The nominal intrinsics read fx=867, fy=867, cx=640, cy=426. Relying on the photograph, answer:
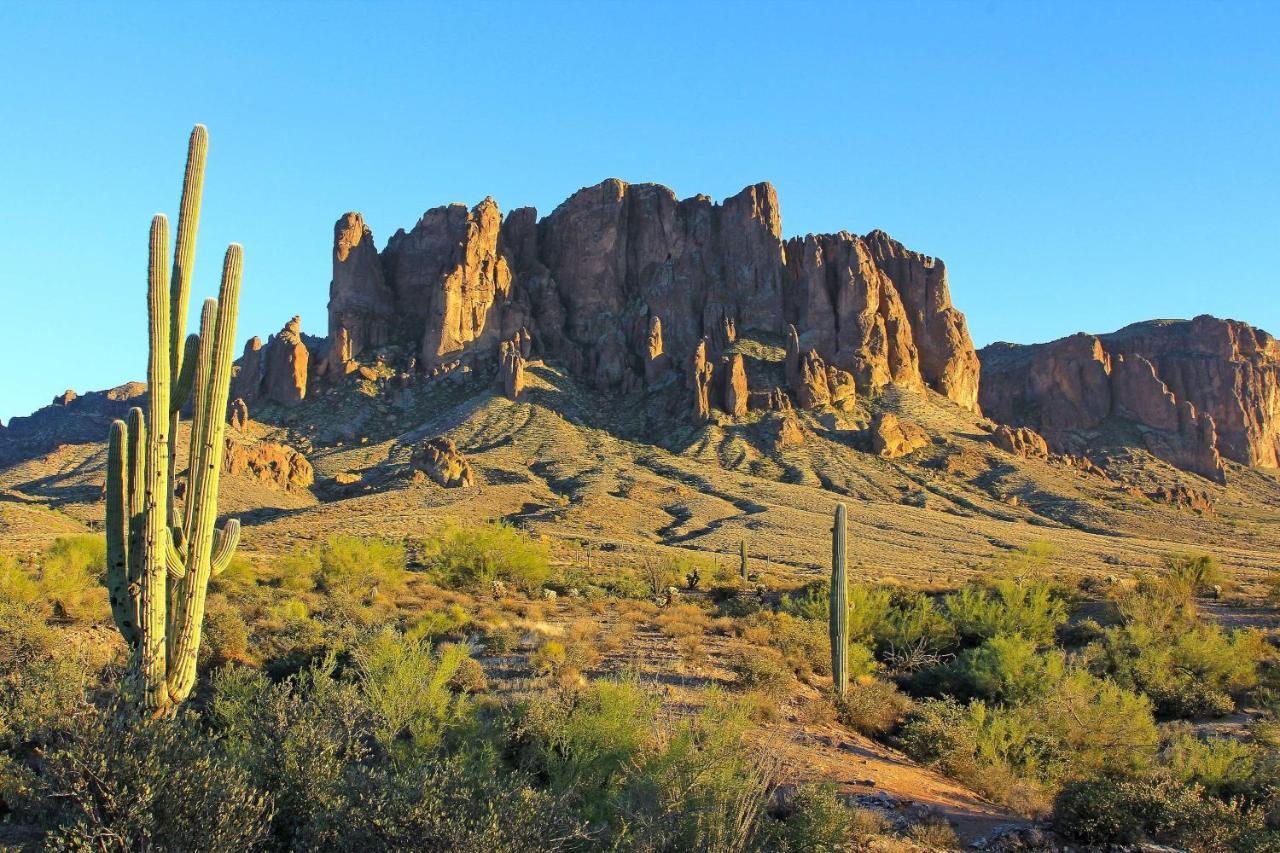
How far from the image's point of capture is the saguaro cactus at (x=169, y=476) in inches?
379

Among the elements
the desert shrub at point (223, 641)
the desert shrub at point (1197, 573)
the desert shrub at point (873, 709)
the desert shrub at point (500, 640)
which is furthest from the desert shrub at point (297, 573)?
the desert shrub at point (1197, 573)

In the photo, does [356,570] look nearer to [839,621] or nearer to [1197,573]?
[839,621]

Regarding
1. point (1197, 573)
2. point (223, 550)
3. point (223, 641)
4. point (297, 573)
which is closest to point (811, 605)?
point (223, 641)

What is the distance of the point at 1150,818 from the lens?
9430 mm

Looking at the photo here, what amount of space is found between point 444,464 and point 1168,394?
293 feet

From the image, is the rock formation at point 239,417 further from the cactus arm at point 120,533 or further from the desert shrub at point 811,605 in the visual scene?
the cactus arm at point 120,533

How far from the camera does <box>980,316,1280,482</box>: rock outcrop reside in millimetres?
103625

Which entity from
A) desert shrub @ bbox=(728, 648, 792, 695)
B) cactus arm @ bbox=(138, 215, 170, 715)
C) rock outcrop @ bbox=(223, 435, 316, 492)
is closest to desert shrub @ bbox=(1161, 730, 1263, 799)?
desert shrub @ bbox=(728, 648, 792, 695)

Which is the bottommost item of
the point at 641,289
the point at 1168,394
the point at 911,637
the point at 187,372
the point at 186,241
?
the point at 911,637

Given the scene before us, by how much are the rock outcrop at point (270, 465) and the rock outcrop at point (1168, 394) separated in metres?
79.2

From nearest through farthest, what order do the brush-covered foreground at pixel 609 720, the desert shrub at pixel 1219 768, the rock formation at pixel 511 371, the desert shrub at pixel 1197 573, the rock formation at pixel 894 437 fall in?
the brush-covered foreground at pixel 609 720, the desert shrub at pixel 1219 768, the desert shrub at pixel 1197 573, the rock formation at pixel 894 437, the rock formation at pixel 511 371

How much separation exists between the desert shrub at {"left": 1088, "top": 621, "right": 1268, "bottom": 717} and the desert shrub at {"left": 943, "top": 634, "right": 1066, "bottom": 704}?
6.07ft

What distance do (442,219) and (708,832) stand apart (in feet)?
379

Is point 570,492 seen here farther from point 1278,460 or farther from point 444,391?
point 1278,460
